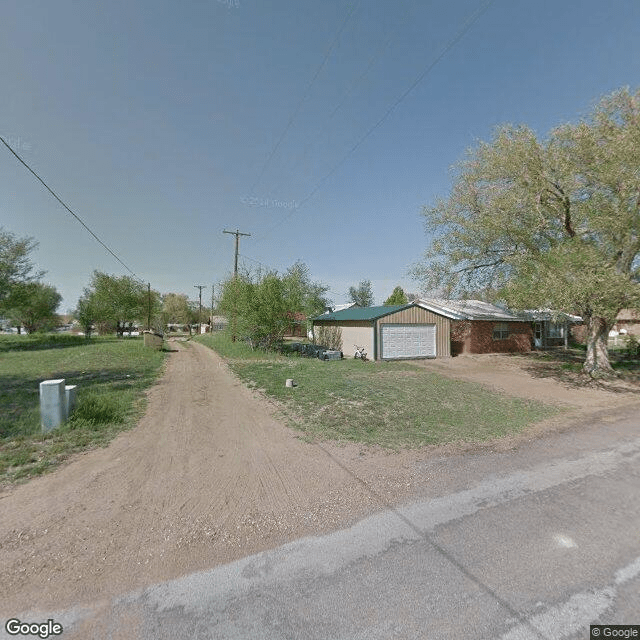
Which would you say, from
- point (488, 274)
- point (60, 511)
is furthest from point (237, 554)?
point (488, 274)

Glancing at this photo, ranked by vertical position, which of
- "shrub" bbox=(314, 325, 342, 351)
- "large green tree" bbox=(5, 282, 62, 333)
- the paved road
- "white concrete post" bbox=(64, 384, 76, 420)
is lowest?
the paved road

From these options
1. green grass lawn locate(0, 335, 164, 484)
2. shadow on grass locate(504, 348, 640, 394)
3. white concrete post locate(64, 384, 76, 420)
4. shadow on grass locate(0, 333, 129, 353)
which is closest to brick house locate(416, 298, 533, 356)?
shadow on grass locate(504, 348, 640, 394)

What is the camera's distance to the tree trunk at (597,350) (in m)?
12.2

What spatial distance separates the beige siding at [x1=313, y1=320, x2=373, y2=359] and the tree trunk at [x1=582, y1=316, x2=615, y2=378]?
373 inches

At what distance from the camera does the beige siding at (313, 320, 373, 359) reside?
1780cm

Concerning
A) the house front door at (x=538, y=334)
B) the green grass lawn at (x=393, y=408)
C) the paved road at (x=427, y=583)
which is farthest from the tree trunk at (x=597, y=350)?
the house front door at (x=538, y=334)

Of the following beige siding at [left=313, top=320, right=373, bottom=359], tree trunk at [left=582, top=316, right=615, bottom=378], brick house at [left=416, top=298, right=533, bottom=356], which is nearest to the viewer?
tree trunk at [left=582, top=316, right=615, bottom=378]

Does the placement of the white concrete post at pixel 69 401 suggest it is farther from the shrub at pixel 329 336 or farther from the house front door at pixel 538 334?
the house front door at pixel 538 334

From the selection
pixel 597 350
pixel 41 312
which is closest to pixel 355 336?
pixel 597 350

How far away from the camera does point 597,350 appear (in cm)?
1262

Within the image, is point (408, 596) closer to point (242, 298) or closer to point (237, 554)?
point (237, 554)

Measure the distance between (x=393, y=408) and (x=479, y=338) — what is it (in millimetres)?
15560

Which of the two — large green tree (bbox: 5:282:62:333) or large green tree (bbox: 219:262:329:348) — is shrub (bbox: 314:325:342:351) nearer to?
large green tree (bbox: 219:262:329:348)

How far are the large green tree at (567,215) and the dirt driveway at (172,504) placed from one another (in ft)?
28.4
